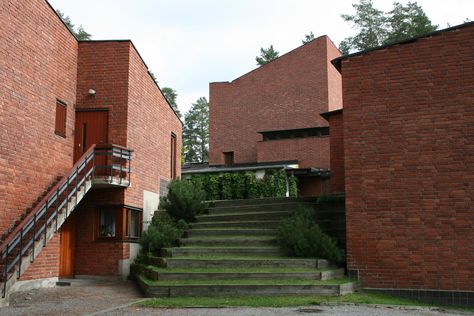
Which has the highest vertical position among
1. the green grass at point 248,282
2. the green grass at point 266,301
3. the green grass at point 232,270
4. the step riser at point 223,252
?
the step riser at point 223,252

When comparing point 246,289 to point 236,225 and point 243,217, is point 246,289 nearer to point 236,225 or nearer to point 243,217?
point 236,225

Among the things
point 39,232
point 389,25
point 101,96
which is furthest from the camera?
point 389,25

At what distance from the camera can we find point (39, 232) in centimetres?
1082

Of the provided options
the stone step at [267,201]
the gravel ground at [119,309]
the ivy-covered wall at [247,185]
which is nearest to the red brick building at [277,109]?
the ivy-covered wall at [247,185]

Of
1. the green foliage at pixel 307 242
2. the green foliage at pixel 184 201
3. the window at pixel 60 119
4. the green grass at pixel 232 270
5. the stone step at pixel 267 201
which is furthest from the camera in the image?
the green foliage at pixel 184 201

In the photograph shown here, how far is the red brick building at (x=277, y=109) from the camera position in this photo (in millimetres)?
31078

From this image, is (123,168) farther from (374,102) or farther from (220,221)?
(374,102)

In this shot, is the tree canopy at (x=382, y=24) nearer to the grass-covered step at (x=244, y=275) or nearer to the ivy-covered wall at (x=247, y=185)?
the ivy-covered wall at (x=247, y=185)

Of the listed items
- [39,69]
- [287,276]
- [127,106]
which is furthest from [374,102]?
[39,69]

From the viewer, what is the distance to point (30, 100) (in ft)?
41.0

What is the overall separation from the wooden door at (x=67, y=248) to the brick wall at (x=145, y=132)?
164 cm

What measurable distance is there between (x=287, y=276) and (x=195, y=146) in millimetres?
55096

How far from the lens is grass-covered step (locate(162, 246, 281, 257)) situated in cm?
1245

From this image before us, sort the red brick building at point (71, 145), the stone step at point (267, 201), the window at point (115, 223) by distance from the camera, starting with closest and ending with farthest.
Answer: the red brick building at point (71, 145) → the window at point (115, 223) → the stone step at point (267, 201)
